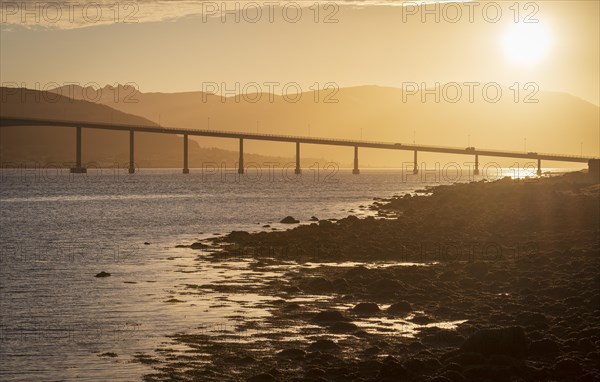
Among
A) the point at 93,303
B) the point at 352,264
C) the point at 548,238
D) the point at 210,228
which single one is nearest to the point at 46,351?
the point at 93,303

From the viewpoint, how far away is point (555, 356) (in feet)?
55.6

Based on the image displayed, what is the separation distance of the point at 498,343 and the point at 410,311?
633cm

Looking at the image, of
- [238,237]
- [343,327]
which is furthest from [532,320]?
[238,237]

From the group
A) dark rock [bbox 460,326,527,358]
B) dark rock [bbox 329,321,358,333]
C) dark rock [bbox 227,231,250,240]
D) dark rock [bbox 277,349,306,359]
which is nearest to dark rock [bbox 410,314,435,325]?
dark rock [bbox 329,321,358,333]

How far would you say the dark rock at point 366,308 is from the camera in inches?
908

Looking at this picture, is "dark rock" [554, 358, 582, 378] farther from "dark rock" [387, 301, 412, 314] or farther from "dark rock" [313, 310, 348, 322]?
"dark rock" [387, 301, 412, 314]

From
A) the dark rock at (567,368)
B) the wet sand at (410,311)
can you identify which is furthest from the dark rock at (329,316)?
the dark rock at (567,368)

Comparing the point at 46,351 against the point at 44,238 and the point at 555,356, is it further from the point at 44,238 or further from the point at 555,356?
the point at 44,238

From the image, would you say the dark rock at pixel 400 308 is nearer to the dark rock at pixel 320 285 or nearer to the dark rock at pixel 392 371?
the dark rock at pixel 320 285

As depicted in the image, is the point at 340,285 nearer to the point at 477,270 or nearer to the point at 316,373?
the point at 477,270

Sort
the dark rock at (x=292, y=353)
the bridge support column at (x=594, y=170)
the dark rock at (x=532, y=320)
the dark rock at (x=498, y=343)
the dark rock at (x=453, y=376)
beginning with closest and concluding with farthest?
the dark rock at (x=453, y=376), the dark rock at (x=498, y=343), the dark rock at (x=292, y=353), the dark rock at (x=532, y=320), the bridge support column at (x=594, y=170)

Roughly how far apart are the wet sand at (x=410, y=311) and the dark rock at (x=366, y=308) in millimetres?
63

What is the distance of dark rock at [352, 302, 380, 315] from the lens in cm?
2306

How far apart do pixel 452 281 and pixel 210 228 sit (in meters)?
32.3
